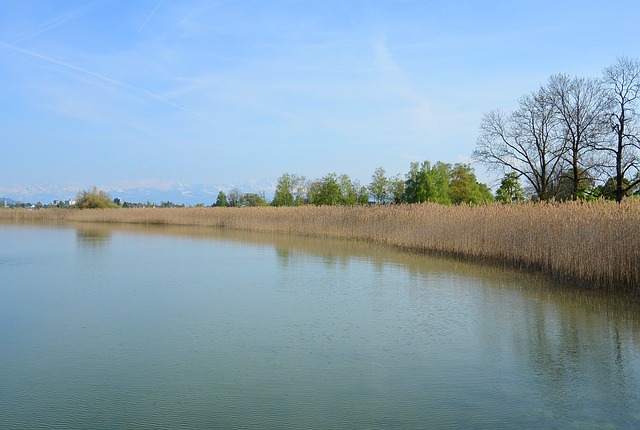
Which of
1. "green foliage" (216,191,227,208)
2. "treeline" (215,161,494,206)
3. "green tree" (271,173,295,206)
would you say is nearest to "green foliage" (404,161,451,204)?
"treeline" (215,161,494,206)

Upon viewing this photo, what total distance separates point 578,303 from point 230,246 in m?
11.8

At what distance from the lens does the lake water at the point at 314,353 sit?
3.66m

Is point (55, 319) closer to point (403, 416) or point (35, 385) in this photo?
point (35, 385)

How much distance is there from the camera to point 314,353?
504 centimetres

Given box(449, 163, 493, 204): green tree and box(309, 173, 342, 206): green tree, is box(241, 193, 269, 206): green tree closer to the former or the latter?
box(309, 173, 342, 206): green tree

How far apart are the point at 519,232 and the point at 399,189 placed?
36.2 metres

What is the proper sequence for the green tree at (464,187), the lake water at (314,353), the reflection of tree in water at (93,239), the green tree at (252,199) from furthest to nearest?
the green tree at (252,199)
the green tree at (464,187)
the reflection of tree in water at (93,239)
the lake water at (314,353)

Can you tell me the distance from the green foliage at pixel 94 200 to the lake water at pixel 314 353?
1777 inches

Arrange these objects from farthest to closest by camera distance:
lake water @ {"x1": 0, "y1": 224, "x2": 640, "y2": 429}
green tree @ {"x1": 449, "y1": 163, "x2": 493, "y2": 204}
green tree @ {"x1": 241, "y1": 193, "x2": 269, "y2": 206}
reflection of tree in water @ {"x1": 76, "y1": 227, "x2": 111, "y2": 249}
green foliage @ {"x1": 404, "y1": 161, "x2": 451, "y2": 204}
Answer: green tree @ {"x1": 241, "y1": 193, "x2": 269, "y2": 206} < green tree @ {"x1": 449, "y1": 163, "x2": 493, "y2": 204} < green foliage @ {"x1": 404, "y1": 161, "x2": 451, "y2": 204} < reflection of tree in water @ {"x1": 76, "y1": 227, "x2": 111, "y2": 249} < lake water @ {"x1": 0, "y1": 224, "x2": 640, "y2": 429}

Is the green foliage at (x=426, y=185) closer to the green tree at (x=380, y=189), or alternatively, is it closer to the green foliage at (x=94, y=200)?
the green tree at (x=380, y=189)

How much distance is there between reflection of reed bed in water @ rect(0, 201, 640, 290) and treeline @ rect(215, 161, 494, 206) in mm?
16721

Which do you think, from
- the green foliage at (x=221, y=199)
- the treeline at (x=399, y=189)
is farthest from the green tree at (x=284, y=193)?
the green foliage at (x=221, y=199)

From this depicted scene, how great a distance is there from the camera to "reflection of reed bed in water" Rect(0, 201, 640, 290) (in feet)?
28.1

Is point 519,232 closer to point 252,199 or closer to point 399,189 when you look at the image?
point 399,189
